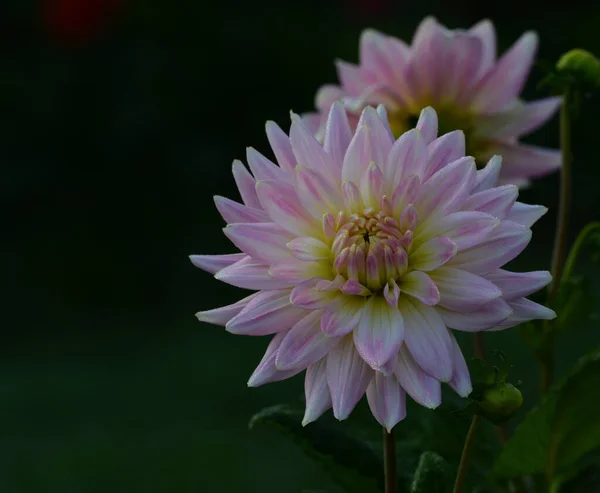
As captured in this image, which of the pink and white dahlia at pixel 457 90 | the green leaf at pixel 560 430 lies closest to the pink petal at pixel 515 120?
the pink and white dahlia at pixel 457 90

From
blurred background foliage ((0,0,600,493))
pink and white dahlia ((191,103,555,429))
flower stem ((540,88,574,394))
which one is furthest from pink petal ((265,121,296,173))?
blurred background foliage ((0,0,600,493))

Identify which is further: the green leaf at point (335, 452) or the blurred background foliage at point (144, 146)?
the blurred background foliage at point (144, 146)

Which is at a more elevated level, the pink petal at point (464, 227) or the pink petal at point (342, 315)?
the pink petal at point (464, 227)

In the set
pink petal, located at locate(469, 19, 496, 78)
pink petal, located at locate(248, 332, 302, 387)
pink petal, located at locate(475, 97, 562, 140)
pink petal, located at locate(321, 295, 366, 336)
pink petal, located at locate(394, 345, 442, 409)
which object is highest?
pink petal, located at locate(469, 19, 496, 78)

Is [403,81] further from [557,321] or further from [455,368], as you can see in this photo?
[455,368]

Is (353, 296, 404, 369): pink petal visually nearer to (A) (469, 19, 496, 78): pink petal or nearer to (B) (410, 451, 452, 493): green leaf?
(B) (410, 451, 452, 493): green leaf

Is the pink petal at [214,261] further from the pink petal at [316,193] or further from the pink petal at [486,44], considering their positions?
the pink petal at [486,44]
